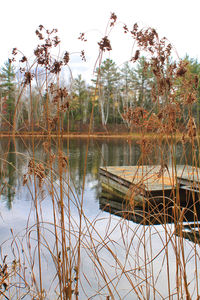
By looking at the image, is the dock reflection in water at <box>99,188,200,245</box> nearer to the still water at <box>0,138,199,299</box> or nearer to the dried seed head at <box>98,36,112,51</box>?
the still water at <box>0,138,199,299</box>

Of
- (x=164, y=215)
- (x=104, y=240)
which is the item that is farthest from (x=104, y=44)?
(x=104, y=240)

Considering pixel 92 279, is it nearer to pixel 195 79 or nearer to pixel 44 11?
pixel 195 79

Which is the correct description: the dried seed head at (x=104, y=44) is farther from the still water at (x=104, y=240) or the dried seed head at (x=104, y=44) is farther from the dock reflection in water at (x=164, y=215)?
the dock reflection in water at (x=164, y=215)

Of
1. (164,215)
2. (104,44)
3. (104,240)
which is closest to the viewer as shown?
(104,44)

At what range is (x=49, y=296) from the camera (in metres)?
1.80

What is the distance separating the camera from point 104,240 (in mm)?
1234

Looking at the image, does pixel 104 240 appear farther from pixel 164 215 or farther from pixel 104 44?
pixel 104 44

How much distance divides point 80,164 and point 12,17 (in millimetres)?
7552

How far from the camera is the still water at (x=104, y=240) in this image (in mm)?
1199

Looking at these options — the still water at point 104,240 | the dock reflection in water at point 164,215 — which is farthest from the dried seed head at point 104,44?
the dock reflection in water at point 164,215

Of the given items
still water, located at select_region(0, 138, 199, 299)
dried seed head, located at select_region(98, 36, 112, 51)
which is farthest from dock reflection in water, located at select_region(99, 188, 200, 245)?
dried seed head, located at select_region(98, 36, 112, 51)

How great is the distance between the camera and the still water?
47.2 inches

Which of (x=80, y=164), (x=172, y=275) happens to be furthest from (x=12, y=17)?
(x=80, y=164)

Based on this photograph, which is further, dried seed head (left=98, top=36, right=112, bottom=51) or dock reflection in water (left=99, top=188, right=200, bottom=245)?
dock reflection in water (left=99, top=188, right=200, bottom=245)
